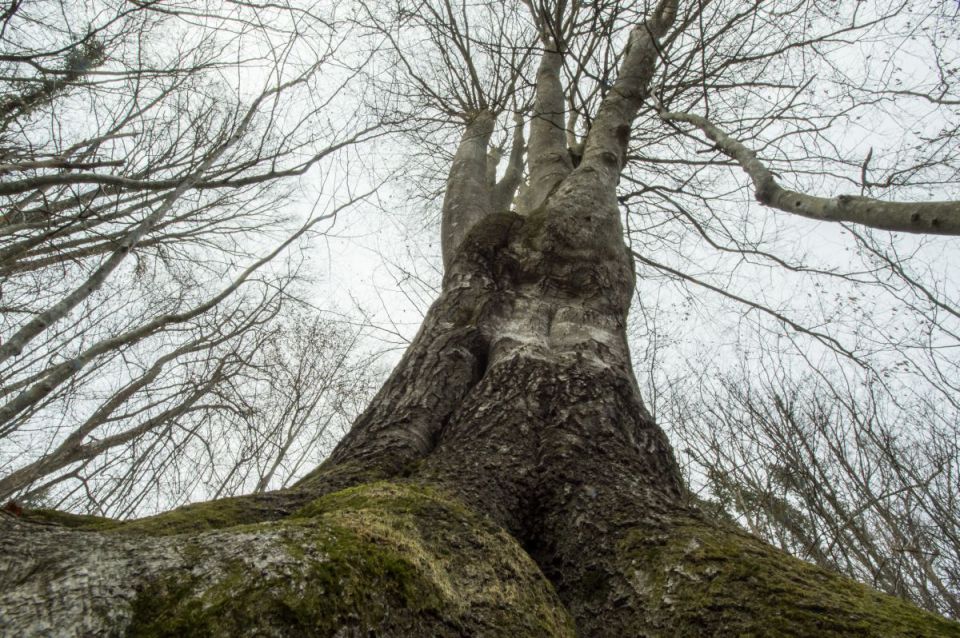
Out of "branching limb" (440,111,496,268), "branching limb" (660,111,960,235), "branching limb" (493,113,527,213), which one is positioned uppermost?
"branching limb" (493,113,527,213)

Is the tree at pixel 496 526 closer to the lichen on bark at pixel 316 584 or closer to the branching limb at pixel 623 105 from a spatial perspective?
the lichen on bark at pixel 316 584

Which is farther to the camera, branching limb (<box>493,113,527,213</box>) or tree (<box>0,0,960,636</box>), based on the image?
branching limb (<box>493,113,527,213</box>)

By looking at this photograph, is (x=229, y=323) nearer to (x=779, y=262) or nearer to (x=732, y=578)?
(x=732, y=578)

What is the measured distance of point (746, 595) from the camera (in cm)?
90

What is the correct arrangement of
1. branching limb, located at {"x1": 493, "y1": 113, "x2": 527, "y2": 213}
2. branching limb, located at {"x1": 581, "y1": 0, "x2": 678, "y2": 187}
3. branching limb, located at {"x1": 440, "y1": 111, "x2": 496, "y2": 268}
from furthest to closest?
branching limb, located at {"x1": 493, "y1": 113, "x2": 527, "y2": 213}
branching limb, located at {"x1": 440, "y1": 111, "x2": 496, "y2": 268}
branching limb, located at {"x1": 581, "y1": 0, "x2": 678, "y2": 187}

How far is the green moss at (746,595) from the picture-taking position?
0.81 metres

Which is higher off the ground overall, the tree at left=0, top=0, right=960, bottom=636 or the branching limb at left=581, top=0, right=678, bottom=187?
the branching limb at left=581, top=0, right=678, bottom=187

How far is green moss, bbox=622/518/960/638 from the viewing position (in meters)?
0.81

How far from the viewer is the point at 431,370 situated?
6.48 feet

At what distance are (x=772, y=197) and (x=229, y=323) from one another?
168 inches

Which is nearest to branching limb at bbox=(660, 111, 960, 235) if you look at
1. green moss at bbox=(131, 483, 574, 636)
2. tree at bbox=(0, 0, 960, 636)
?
tree at bbox=(0, 0, 960, 636)

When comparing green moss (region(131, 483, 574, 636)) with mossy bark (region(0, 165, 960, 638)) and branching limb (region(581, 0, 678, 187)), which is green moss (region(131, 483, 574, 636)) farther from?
branching limb (region(581, 0, 678, 187))

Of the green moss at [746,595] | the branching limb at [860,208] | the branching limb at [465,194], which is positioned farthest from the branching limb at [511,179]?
the green moss at [746,595]

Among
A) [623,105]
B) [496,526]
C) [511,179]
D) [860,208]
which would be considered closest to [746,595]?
[496,526]
